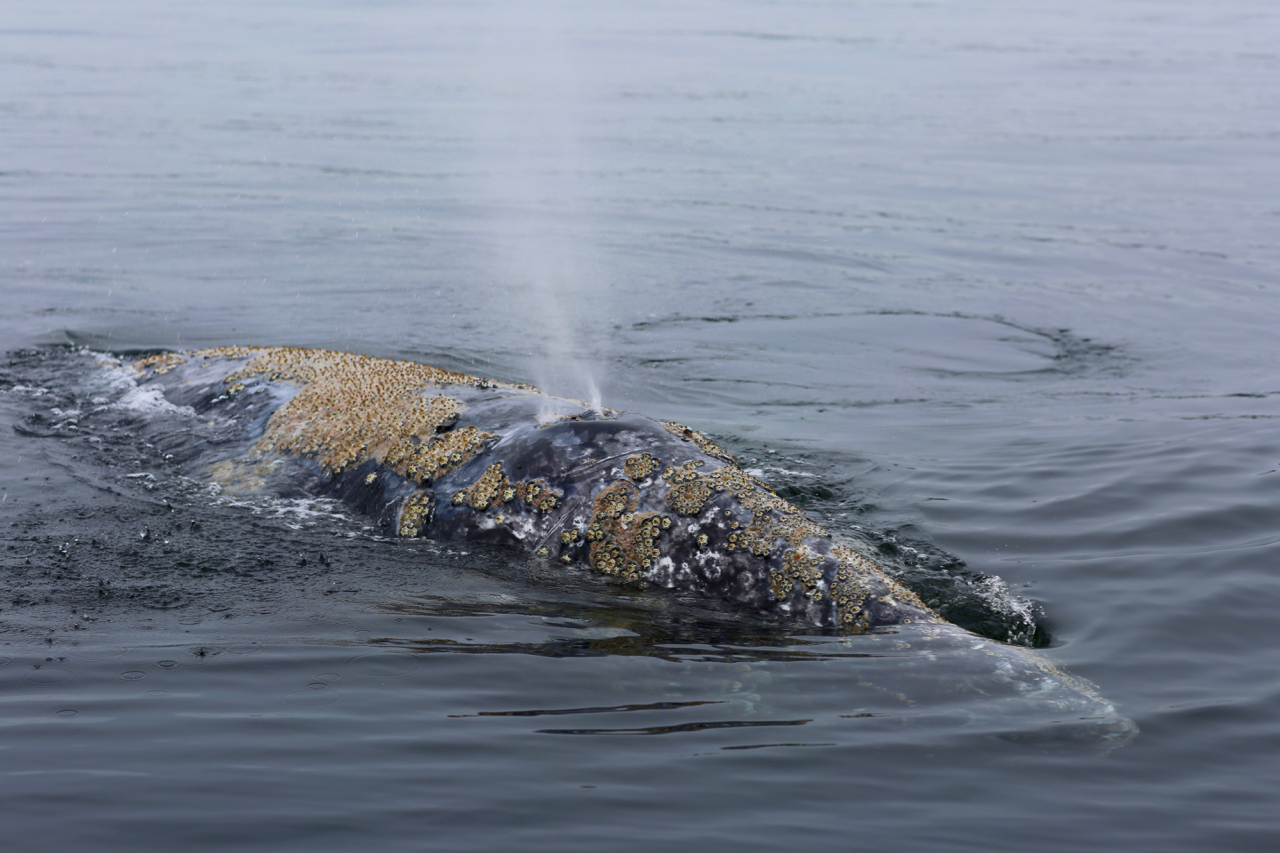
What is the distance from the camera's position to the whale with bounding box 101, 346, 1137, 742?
6.06 meters

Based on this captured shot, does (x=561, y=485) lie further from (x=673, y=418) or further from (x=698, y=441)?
(x=673, y=418)

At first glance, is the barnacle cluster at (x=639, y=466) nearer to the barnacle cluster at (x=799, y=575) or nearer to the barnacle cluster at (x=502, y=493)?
the barnacle cluster at (x=502, y=493)

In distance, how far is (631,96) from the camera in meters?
36.6

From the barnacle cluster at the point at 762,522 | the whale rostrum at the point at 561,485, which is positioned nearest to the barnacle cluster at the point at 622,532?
the whale rostrum at the point at 561,485

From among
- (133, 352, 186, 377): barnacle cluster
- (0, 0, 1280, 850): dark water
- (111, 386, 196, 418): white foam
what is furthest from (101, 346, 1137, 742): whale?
(133, 352, 186, 377): barnacle cluster

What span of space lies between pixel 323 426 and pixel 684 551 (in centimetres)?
301

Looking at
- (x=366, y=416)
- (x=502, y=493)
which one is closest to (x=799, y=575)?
(x=502, y=493)

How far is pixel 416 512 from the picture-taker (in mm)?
7176

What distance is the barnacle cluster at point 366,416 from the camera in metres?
7.39

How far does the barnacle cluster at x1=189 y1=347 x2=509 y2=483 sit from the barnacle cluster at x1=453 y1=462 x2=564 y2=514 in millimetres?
234

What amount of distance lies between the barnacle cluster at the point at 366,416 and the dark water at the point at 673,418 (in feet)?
1.79

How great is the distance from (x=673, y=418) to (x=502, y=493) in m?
4.32

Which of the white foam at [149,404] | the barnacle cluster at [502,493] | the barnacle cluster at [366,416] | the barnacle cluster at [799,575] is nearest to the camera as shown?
the barnacle cluster at [799,575]

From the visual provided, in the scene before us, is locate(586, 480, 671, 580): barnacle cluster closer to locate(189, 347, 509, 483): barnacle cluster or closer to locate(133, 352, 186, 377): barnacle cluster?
locate(189, 347, 509, 483): barnacle cluster
